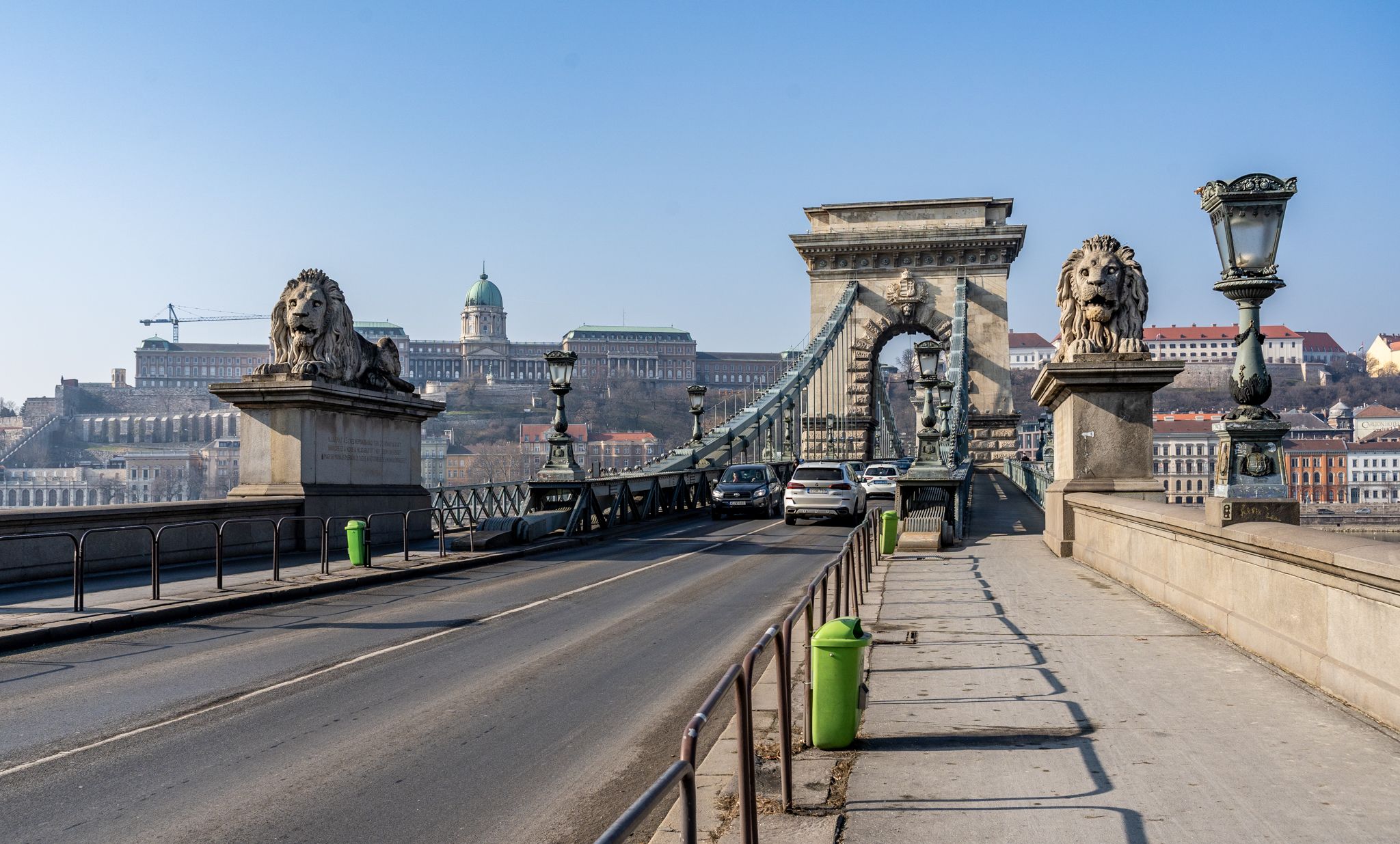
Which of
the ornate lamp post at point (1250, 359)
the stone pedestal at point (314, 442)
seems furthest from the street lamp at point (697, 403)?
the ornate lamp post at point (1250, 359)

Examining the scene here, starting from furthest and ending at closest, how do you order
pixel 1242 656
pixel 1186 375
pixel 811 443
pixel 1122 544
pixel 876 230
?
pixel 1186 375, pixel 876 230, pixel 811 443, pixel 1122 544, pixel 1242 656

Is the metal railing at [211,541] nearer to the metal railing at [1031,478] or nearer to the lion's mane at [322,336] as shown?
the lion's mane at [322,336]

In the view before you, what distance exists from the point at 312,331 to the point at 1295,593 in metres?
15.9

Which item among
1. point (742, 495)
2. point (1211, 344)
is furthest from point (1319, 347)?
point (742, 495)

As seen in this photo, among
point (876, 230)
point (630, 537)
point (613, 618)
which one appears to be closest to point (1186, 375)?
point (876, 230)

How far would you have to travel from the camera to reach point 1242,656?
28.7 feet

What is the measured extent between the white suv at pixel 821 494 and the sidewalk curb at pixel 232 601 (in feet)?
33.9

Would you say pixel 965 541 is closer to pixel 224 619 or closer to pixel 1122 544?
pixel 1122 544

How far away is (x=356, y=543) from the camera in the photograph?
16938 millimetres

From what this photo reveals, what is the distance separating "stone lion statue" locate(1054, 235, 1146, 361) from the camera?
16.2 metres

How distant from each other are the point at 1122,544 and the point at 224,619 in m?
10.1

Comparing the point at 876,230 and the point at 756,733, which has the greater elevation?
the point at 876,230

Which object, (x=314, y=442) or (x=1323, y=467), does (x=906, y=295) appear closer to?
(x=1323, y=467)

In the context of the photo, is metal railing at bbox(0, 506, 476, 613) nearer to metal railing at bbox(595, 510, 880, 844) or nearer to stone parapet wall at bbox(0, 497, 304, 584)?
stone parapet wall at bbox(0, 497, 304, 584)
